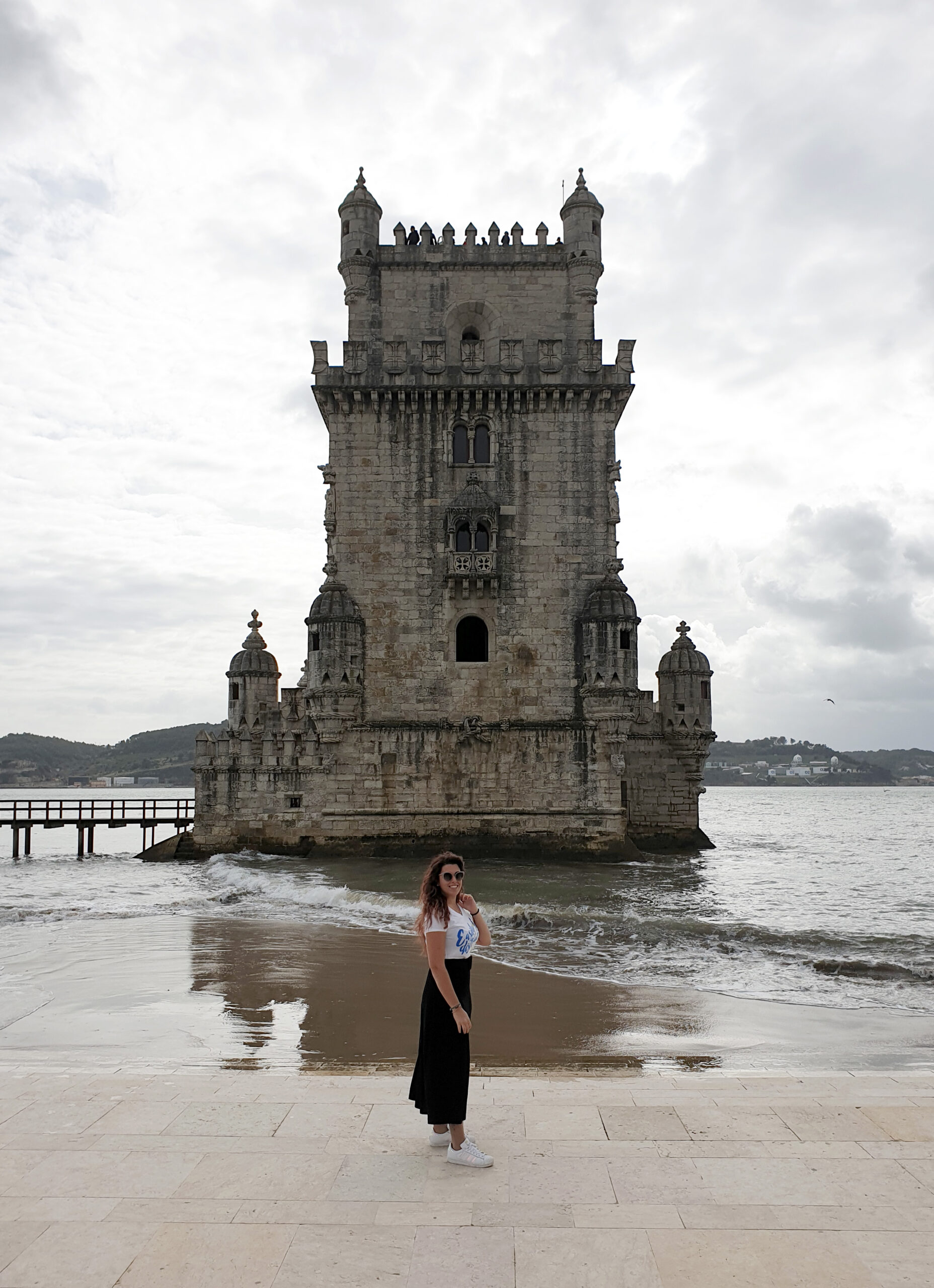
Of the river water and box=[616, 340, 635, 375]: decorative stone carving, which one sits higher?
box=[616, 340, 635, 375]: decorative stone carving

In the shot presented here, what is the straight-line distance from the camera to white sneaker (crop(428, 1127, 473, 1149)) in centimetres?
551

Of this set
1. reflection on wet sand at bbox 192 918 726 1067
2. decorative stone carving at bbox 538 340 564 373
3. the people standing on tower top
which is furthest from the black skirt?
decorative stone carving at bbox 538 340 564 373

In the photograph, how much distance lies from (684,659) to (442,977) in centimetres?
2650

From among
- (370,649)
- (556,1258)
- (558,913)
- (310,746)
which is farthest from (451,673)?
(556,1258)

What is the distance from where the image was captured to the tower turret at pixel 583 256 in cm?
2934

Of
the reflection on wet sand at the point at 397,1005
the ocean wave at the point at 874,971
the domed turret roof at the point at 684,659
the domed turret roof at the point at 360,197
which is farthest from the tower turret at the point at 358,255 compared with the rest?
the ocean wave at the point at 874,971

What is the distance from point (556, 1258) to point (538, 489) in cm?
2536

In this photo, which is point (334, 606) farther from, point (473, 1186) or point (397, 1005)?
point (473, 1186)

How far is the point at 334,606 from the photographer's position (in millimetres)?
27453

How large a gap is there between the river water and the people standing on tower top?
7796 mm

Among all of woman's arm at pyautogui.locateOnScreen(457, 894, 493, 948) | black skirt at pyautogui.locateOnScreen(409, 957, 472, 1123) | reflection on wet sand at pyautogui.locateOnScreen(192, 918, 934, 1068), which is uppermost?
woman's arm at pyautogui.locateOnScreen(457, 894, 493, 948)

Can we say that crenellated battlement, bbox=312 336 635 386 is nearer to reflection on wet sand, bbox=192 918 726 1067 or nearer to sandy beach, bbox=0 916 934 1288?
reflection on wet sand, bbox=192 918 726 1067

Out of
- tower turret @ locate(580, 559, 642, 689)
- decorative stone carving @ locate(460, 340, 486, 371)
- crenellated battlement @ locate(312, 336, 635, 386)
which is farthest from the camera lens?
decorative stone carving @ locate(460, 340, 486, 371)

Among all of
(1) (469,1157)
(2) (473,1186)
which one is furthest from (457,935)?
(2) (473,1186)
